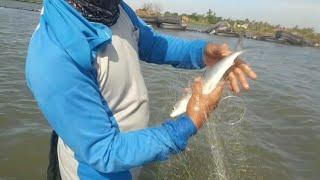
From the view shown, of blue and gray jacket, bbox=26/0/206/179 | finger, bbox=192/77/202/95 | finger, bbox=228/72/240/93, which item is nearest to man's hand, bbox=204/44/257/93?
finger, bbox=228/72/240/93

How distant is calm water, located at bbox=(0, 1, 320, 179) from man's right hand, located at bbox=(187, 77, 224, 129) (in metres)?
2.06

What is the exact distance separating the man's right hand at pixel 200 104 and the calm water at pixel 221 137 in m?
2.06

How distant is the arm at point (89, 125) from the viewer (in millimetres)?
2223

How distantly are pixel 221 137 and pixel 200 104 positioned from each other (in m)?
4.52

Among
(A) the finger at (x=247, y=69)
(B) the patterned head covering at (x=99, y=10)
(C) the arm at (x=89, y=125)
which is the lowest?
(C) the arm at (x=89, y=125)

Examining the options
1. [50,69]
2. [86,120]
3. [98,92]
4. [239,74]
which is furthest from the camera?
[239,74]

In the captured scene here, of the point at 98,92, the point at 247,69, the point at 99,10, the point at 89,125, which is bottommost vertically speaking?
the point at 89,125

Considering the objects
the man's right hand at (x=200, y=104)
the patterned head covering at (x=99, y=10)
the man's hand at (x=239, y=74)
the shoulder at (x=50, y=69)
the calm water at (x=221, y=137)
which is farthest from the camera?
the calm water at (x=221, y=137)

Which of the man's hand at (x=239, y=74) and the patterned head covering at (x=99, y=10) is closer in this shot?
the patterned head covering at (x=99, y=10)

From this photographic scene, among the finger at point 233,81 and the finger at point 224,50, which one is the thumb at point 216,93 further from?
the finger at point 224,50

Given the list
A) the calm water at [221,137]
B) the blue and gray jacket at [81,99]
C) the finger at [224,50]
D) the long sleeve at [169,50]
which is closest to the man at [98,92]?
the blue and gray jacket at [81,99]

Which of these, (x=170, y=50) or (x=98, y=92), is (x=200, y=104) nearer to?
(x=98, y=92)

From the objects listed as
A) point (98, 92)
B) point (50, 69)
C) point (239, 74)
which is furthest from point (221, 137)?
point (50, 69)

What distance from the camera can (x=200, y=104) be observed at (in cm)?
258
